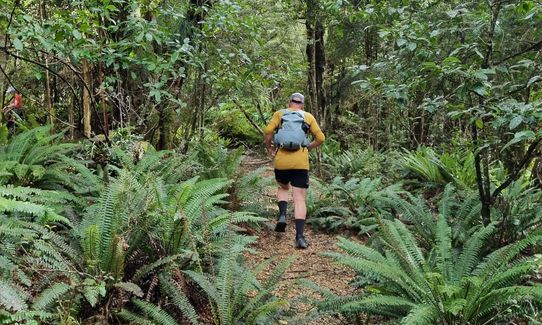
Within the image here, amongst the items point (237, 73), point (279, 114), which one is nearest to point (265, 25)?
point (237, 73)

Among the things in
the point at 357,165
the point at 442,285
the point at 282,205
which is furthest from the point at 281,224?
the point at 357,165

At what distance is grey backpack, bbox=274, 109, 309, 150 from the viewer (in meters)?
5.82

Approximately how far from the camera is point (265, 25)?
10117 millimetres

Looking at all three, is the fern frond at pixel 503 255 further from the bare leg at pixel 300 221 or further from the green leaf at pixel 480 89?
the bare leg at pixel 300 221

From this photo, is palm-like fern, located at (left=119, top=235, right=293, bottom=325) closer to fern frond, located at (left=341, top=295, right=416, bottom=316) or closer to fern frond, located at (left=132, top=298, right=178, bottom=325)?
fern frond, located at (left=132, top=298, right=178, bottom=325)

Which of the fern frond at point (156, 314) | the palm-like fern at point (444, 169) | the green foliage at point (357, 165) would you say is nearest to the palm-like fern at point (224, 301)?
the fern frond at point (156, 314)

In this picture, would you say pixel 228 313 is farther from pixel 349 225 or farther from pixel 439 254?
pixel 349 225

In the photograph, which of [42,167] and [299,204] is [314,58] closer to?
[299,204]

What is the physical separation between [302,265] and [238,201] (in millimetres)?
1559

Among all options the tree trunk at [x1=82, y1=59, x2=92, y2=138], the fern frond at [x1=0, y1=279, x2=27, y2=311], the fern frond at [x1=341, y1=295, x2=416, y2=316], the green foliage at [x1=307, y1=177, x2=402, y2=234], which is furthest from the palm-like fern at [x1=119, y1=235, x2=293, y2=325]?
the tree trunk at [x1=82, y1=59, x2=92, y2=138]

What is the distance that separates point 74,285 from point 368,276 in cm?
244

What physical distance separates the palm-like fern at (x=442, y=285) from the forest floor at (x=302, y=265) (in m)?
0.45

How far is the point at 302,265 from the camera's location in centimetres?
535

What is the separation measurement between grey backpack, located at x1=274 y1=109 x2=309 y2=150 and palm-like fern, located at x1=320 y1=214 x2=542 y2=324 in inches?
77.6
